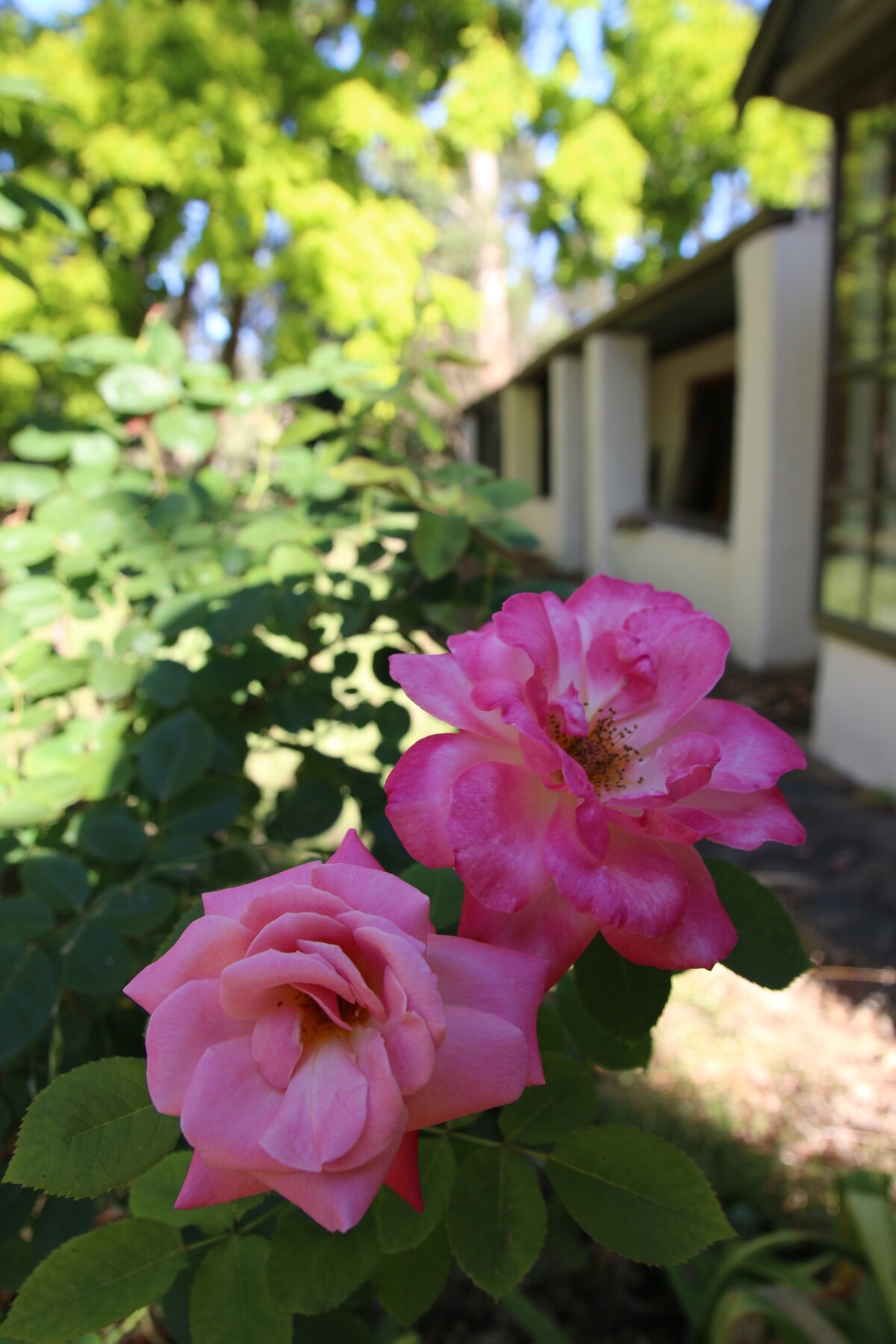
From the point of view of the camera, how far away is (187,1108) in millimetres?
354

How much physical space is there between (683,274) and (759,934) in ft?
25.4

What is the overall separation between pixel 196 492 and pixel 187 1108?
1230mm

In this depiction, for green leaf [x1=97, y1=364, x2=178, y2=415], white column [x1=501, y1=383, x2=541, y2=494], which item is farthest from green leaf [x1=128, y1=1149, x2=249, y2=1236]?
white column [x1=501, y1=383, x2=541, y2=494]

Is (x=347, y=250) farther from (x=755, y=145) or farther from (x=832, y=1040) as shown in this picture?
(x=755, y=145)

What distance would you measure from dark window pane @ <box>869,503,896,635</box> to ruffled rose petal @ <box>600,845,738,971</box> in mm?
4837

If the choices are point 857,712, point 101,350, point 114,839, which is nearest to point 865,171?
point 857,712

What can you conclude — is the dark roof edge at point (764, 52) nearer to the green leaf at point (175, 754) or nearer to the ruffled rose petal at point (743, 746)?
the green leaf at point (175, 754)

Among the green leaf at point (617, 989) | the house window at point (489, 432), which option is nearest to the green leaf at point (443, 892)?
the green leaf at point (617, 989)

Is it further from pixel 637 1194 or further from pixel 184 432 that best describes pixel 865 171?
pixel 637 1194

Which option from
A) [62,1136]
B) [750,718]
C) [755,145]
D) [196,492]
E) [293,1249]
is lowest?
[293,1249]

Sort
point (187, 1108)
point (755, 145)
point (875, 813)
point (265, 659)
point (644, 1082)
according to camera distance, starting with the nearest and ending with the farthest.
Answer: point (187, 1108), point (265, 659), point (644, 1082), point (875, 813), point (755, 145)

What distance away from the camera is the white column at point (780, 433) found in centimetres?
644

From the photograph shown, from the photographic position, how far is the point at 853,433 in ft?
17.1

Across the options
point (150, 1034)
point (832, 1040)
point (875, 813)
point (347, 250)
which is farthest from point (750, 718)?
point (347, 250)
